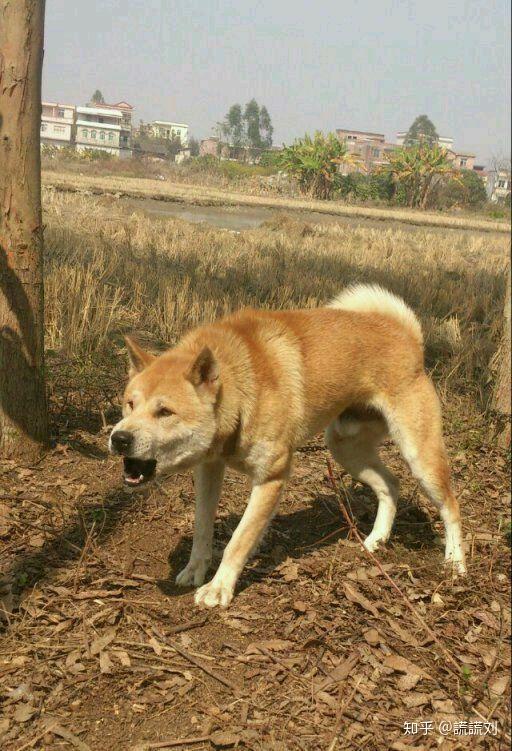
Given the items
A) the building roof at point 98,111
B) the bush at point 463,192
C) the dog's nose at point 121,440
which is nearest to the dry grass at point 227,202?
the bush at point 463,192

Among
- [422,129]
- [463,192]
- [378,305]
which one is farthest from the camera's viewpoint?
[463,192]

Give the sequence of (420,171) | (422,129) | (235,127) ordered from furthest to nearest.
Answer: (235,127) → (420,171) → (422,129)

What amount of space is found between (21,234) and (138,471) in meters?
2.13

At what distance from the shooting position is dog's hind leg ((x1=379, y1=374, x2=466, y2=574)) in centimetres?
423

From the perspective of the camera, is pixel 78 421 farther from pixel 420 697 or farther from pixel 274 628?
pixel 420 697

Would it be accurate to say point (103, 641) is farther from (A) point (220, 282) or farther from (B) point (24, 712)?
(A) point (220, 282)

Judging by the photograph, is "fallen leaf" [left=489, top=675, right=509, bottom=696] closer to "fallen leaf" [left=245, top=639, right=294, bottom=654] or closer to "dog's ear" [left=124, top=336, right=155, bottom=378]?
"fallen leaf" [left=245, top=639, right=294, bottom=654]

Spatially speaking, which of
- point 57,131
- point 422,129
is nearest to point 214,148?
point 57,131

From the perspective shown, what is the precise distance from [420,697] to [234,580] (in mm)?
1151

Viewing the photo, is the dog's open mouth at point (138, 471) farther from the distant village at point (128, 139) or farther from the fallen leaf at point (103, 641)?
the distant village at point (128, 139)

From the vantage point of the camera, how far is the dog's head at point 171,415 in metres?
3.39

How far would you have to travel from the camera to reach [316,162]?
40.4 m

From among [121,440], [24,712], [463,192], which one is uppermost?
[463,192]

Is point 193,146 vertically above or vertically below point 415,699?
above
